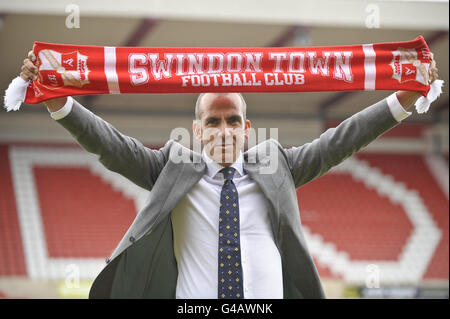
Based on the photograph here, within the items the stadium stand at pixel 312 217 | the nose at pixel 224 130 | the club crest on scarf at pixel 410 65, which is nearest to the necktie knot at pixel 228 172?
the nose at pixel 224 130

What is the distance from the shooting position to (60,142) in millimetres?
11703

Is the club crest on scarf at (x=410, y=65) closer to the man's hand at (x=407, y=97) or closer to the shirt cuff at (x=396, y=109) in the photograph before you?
the man's hand at (x=407, y=97)

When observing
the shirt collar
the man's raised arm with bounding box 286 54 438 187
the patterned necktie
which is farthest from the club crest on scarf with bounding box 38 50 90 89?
the man's raised arm with bounding box 286 54 438 187

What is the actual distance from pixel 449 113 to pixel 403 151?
1196mm

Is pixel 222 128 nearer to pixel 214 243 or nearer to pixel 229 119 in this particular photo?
pixel 229 119

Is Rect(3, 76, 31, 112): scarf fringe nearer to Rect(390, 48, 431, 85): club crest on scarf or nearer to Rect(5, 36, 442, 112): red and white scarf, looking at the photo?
Rect(5, 36, 442, 112): red and white scarf

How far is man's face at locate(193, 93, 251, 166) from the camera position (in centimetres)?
230

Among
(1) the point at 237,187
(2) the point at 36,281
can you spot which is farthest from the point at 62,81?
(2) the point at 36,281

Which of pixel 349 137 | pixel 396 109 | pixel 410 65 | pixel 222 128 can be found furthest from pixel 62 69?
pixel 410 65

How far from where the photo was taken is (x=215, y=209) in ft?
7.45

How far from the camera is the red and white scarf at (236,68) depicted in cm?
247

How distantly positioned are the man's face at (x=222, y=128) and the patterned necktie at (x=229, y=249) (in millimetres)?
149

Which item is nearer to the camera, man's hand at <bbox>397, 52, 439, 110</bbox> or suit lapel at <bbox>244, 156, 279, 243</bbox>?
suit lapel at <bbox>244, 156, 279, 243</bbox>
